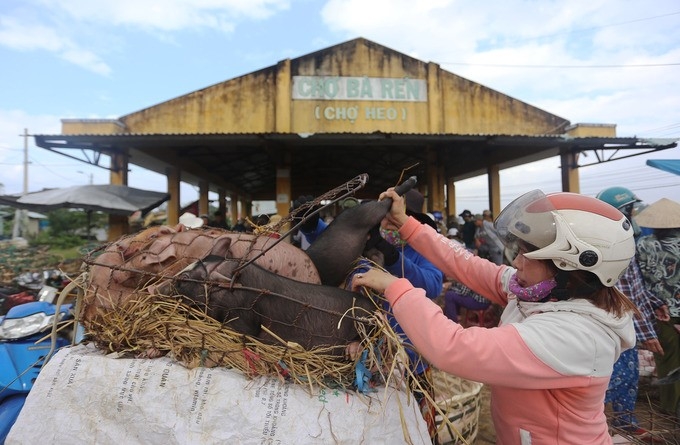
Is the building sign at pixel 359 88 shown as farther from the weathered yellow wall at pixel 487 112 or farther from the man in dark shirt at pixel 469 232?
the man in dark shirt at pixel 469 232

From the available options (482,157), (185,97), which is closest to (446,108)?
(482,157)

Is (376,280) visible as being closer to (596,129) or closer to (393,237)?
(393,237)

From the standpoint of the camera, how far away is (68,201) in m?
6.88

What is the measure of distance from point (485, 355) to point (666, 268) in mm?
3322

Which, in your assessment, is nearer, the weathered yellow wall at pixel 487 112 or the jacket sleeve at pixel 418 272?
the jacket sleeve at pixel 418 272

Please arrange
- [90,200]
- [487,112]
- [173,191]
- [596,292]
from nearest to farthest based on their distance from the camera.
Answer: [596,292] → [90,200] → [173,191] → [487,112]

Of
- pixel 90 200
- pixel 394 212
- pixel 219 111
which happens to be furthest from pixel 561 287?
pixel 219 111

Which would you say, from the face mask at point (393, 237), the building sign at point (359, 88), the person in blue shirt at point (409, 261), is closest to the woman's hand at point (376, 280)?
the person in blue shirt at point (409, 261)

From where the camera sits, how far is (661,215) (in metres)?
3.33

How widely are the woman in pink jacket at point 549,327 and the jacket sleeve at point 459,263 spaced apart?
1.14 ft

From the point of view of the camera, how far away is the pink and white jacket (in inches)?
42.2

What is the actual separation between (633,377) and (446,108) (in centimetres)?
1019

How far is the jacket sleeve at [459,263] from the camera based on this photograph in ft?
5.82

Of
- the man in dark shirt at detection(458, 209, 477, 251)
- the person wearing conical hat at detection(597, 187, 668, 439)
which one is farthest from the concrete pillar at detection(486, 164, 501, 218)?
the person wearing conical hat at detection(597, 187, 668, 439)
